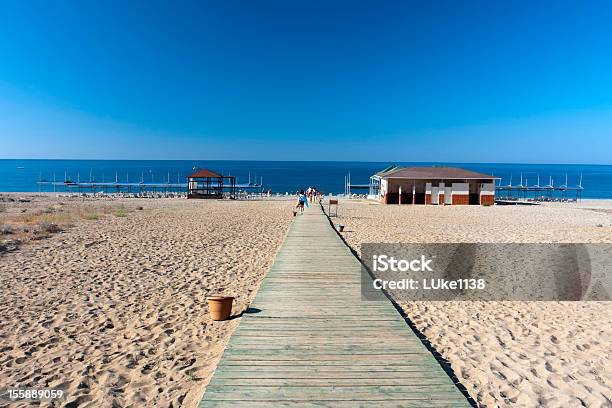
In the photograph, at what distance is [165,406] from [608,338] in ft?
20.1

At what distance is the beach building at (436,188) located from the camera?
33.2 metres

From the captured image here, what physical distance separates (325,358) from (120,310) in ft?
13.9

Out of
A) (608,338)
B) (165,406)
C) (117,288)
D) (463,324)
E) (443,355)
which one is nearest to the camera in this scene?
→ (165,406)

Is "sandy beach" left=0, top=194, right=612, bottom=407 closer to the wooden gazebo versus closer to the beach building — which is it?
the beach building

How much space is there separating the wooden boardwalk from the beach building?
2679 cm

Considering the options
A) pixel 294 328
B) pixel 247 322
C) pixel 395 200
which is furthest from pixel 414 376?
pixel 395 200

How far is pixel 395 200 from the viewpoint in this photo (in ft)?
111

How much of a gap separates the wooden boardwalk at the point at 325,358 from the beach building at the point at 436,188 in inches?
1055

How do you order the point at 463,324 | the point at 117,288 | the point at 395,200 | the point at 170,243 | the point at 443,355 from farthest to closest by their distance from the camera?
1. the point at 395,200
2. the point at 170,243
3. the point at 117,288
4. the point at 463,324
5. the point at 443,355

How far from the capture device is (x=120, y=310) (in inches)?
285

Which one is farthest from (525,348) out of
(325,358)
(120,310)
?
(120,310)

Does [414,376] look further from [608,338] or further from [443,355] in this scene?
[608,338]

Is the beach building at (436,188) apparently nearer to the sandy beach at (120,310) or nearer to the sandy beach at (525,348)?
the sandy beach at (120,310)

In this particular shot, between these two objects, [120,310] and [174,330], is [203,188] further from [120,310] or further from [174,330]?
[174,330]
